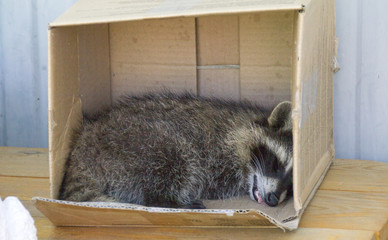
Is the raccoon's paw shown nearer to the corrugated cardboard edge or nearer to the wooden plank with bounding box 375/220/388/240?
the corrugated cardboard edge

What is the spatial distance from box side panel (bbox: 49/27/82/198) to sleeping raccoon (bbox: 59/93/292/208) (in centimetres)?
7

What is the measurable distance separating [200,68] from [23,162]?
3.76 ft

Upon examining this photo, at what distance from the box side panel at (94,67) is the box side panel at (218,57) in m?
0.53

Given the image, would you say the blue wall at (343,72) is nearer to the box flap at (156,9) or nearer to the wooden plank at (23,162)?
the wooden plank at (23,162)

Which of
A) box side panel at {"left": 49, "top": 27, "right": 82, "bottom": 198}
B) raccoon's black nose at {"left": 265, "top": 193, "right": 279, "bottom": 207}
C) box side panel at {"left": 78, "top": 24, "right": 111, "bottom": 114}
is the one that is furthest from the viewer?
box side panel at {"left": 78, "top": 24, "right": 111, "bottom": 114}

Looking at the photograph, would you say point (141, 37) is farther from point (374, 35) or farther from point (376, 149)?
point (376, 149)

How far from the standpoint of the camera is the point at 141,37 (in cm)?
297

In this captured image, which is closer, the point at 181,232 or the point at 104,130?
the point at 181,232

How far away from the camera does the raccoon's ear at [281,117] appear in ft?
7.91

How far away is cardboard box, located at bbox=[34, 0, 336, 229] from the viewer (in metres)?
1.92

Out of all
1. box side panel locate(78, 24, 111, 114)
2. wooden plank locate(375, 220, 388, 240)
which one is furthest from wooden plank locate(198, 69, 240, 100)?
wooden plank locate(375, 220, 388, 240)

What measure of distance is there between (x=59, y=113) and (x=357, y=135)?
5.66 feet

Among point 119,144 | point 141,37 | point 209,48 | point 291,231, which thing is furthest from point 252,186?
point 141,37

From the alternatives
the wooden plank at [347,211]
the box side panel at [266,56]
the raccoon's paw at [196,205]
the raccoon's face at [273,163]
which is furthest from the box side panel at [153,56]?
the wooden plank at [347,211]
